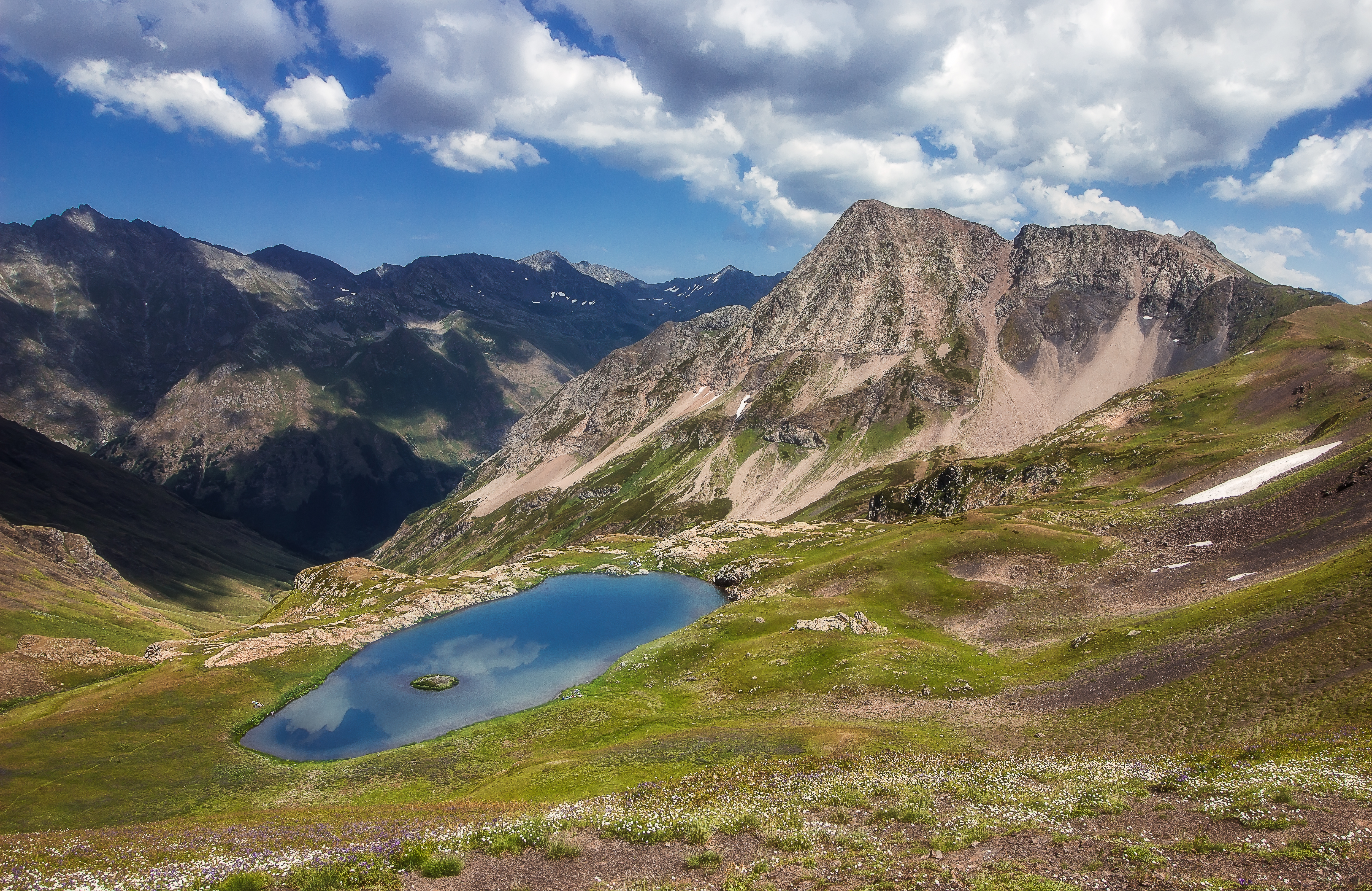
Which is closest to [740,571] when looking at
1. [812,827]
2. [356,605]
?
[356,605]

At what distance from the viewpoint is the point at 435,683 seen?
291ft

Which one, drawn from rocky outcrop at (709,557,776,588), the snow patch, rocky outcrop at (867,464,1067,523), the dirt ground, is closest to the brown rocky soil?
rocky outcrop at (709,557,776,588)

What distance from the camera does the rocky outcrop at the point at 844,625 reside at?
81.3 m

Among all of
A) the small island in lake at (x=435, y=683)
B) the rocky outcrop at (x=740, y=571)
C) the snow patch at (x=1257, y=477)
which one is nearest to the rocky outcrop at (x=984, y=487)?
the rocky outcrop at (x=740, y=571)

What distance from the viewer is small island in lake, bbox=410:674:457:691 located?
288 ft

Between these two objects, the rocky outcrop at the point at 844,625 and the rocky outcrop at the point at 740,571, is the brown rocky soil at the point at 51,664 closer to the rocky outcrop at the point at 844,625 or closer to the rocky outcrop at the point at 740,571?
the rocky outcrop at the point at 740,571

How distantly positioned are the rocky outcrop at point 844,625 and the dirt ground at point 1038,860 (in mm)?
56921

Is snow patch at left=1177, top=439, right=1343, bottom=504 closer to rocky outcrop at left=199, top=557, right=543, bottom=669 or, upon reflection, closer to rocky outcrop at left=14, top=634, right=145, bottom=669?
rocky outcrop at left=199, top=557, right=543, bottom=669

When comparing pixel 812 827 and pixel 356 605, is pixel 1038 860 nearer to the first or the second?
pixel 812 827

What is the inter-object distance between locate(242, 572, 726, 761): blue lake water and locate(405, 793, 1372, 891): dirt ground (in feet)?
188

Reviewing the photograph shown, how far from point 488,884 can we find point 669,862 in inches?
237

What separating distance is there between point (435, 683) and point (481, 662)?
1063cm

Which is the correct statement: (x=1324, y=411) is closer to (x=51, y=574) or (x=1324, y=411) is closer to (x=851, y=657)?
(x=851, y=657)

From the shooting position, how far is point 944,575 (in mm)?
99625
